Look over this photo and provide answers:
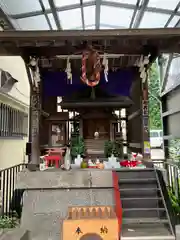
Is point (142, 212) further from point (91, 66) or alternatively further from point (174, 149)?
point (174, 149)

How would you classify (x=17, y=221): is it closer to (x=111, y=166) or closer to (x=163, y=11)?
(x=111, y=166)

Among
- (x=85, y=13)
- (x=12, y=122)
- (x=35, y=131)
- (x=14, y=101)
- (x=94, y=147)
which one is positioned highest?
(x=85, y=13)

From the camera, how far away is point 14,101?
7.18 metres

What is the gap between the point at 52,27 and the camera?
775cm

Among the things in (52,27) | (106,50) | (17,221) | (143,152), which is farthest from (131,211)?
(52,27)

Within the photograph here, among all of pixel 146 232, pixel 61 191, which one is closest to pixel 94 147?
pixel 61 191

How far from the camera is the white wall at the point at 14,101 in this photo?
21.2ft

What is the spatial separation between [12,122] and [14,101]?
75cm

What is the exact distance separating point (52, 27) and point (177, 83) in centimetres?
501

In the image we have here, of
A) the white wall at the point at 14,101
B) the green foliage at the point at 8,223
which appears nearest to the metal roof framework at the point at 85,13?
the white wall at the point at 14,101

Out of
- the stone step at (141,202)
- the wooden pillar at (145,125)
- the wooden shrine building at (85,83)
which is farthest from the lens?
the wooden pillar at (145,125)

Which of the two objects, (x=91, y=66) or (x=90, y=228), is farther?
(x=91, y=66)

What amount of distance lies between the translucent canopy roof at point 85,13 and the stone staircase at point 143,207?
526 cm

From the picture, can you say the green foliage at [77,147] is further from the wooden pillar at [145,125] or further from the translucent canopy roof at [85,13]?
the translucent canopy roof at [85,13]
